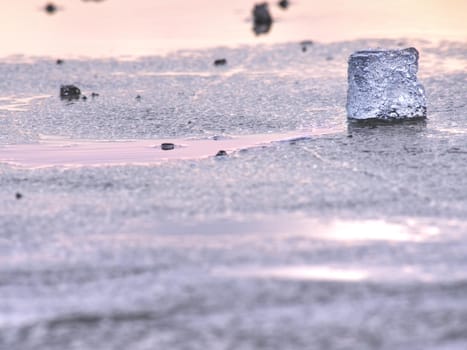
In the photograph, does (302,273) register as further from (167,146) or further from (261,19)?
(261,19)

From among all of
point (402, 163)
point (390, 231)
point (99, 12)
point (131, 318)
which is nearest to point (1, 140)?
point (402, 163)

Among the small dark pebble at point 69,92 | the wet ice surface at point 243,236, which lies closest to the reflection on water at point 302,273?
the wet ice surface at point 243,236

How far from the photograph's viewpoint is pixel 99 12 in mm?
Answer: 19453

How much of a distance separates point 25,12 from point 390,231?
14.6 meters

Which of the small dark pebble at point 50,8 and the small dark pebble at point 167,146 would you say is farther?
the small dark pebble at point 50,8

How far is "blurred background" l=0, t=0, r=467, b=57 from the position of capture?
1456 centimetres

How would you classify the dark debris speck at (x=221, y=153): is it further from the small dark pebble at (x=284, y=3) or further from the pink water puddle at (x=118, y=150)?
the small dark pebble at (x=284, y=3)

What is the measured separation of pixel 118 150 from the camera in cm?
820

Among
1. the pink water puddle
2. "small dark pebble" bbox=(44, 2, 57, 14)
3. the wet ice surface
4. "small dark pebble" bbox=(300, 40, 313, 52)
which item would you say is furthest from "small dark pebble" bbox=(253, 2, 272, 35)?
the pink water puddle

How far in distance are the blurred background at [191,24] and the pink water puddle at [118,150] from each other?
205 inches

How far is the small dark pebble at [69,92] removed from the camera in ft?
34.9

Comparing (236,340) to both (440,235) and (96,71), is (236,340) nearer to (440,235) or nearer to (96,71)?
(440,235)

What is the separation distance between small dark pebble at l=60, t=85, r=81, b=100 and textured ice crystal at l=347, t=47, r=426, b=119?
8.97 feet

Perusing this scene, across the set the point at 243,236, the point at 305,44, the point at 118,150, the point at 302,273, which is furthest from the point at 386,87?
the point at 305,44
